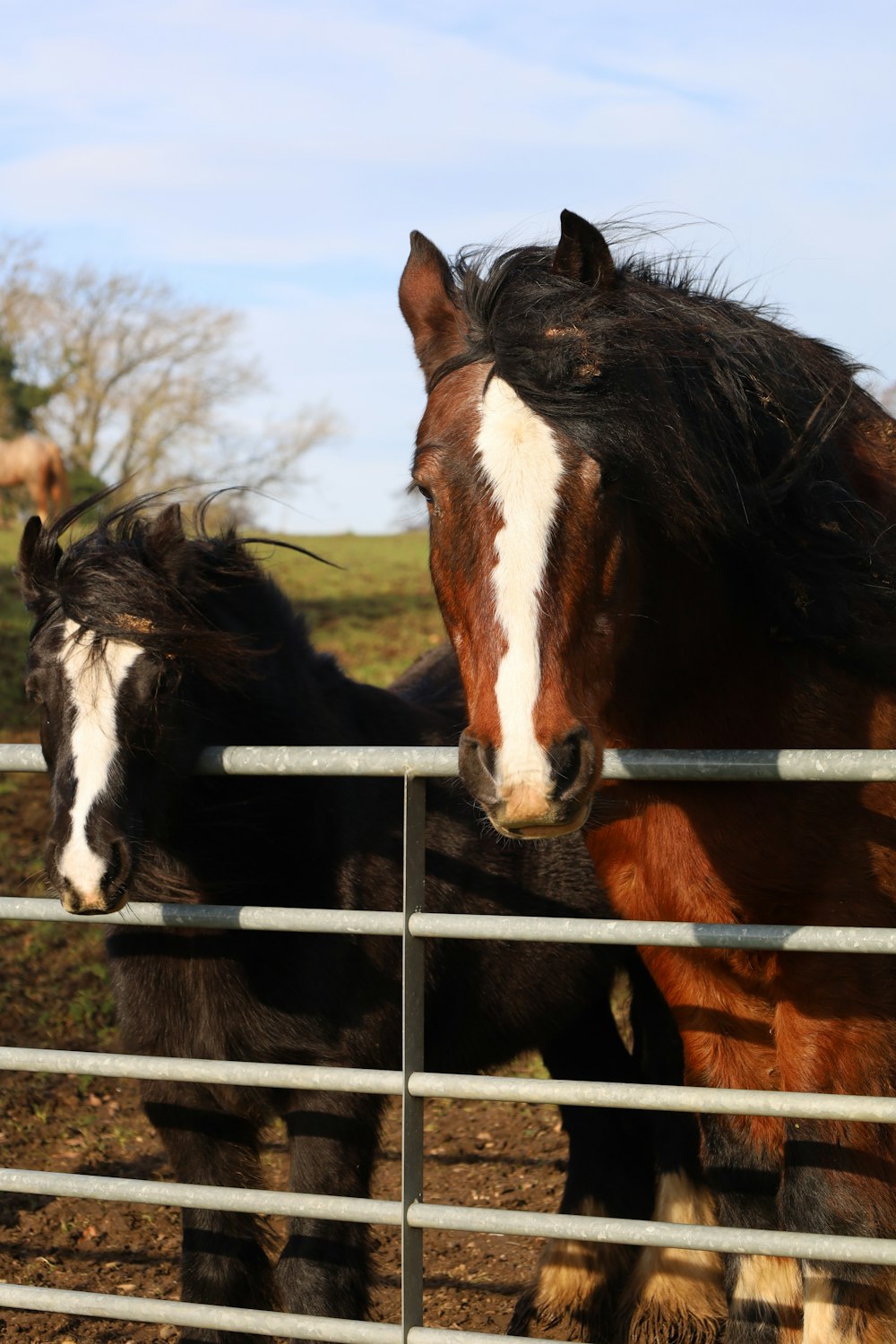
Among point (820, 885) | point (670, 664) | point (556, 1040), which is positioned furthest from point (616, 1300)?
point (670, 664)

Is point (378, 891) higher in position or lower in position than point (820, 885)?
lower

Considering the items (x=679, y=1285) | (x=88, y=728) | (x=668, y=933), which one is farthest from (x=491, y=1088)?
(x=679, y=1285)

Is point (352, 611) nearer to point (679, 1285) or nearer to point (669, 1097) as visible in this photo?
point (679, 1285)

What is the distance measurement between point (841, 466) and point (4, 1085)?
15.3 feet

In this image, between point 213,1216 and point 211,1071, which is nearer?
point 211,1071

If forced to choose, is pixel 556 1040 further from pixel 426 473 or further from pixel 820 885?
pixel 426 473

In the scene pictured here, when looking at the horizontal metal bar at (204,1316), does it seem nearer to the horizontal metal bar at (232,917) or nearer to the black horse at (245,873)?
the black horse at (245,873)

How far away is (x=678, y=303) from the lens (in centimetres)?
264

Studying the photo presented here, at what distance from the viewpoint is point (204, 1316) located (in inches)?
106

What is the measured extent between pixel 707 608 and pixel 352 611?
1225 cm

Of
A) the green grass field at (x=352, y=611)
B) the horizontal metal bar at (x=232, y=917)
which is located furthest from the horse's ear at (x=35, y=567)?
the green grass field at (x=352, y=611)

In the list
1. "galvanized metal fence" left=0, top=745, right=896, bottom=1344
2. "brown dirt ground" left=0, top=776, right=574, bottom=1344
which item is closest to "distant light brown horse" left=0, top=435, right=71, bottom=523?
"brown dirt ground" left=0, top=776, right=574, bottom=1344

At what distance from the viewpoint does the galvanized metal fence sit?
231 cm

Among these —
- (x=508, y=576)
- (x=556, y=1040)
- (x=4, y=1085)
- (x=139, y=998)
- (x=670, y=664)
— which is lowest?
(x=4, y=1085)
